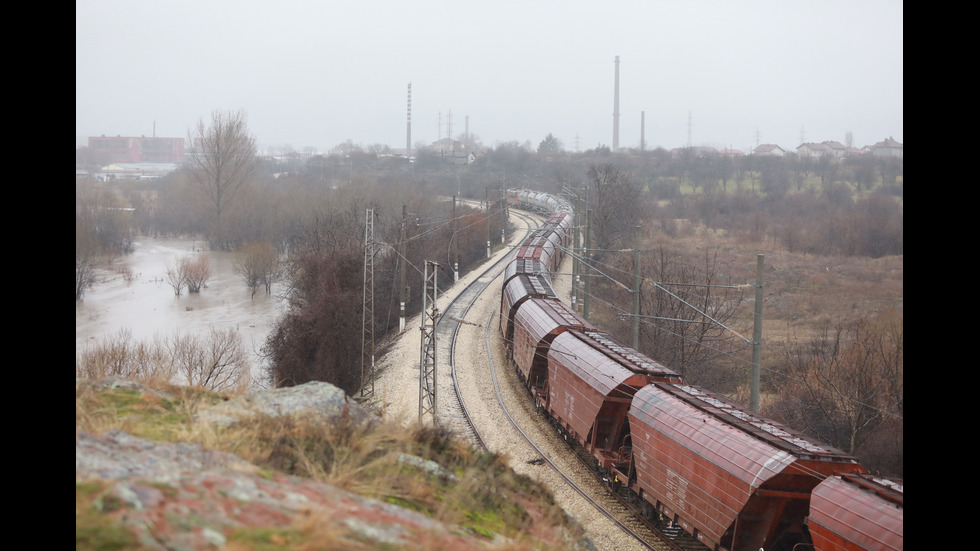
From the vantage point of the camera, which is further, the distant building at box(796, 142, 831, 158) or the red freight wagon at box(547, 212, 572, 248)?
the distant building at box(796, 142, 831, 158)

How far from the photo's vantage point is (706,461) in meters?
13.0

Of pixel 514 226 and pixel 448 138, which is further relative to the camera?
pixel 448 138

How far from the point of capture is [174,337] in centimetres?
2680

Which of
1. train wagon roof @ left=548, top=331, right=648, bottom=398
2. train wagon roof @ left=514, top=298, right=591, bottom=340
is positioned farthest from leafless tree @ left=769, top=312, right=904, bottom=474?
train wagon roof @ left=548, top=331, right=648, bottom=398

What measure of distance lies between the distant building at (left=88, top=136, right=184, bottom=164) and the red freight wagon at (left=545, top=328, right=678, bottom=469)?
12.2 meters

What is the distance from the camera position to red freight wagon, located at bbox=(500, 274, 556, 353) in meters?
28.5

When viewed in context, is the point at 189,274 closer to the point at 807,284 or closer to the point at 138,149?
the point at 138,149

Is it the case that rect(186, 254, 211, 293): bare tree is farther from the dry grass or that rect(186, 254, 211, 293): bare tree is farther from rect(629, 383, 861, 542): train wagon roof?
the dry grass

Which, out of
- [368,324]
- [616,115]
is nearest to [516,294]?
[368,324]

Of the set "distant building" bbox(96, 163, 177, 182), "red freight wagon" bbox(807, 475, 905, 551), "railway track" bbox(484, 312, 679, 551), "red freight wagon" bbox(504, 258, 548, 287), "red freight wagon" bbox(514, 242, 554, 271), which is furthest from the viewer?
"red freight wagon" bbox(514, 242, 554, 271)

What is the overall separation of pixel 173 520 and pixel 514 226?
76.5 metres
